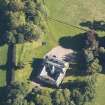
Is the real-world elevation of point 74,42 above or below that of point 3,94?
above

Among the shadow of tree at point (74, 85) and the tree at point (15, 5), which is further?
the tree at point (15, 5)

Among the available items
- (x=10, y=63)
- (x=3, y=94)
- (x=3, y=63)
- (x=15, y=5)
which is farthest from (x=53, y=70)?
(x=15, y=5)

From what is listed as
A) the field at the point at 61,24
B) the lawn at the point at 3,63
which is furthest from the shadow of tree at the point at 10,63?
the field at the point at 61,24

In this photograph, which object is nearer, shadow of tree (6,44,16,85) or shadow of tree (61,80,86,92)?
shadow of tree (61,80,86,92)

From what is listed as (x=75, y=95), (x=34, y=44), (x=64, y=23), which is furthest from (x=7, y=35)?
(x=75, y=95)

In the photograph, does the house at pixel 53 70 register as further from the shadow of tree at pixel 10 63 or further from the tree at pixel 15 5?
the tree at pixel 15 5

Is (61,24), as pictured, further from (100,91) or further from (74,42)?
(100,91)

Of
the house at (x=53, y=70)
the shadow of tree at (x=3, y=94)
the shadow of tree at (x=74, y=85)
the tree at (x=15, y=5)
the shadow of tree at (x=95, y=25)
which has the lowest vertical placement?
the shadow of tree at (x=3, y=94)

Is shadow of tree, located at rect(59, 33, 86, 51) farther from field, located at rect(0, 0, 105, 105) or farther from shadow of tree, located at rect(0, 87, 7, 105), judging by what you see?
shadow of tree, located at rect(0, 87, 7, 105)

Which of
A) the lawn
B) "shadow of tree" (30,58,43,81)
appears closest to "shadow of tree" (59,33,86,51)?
"shadow of tree" (30,58,43,81)
